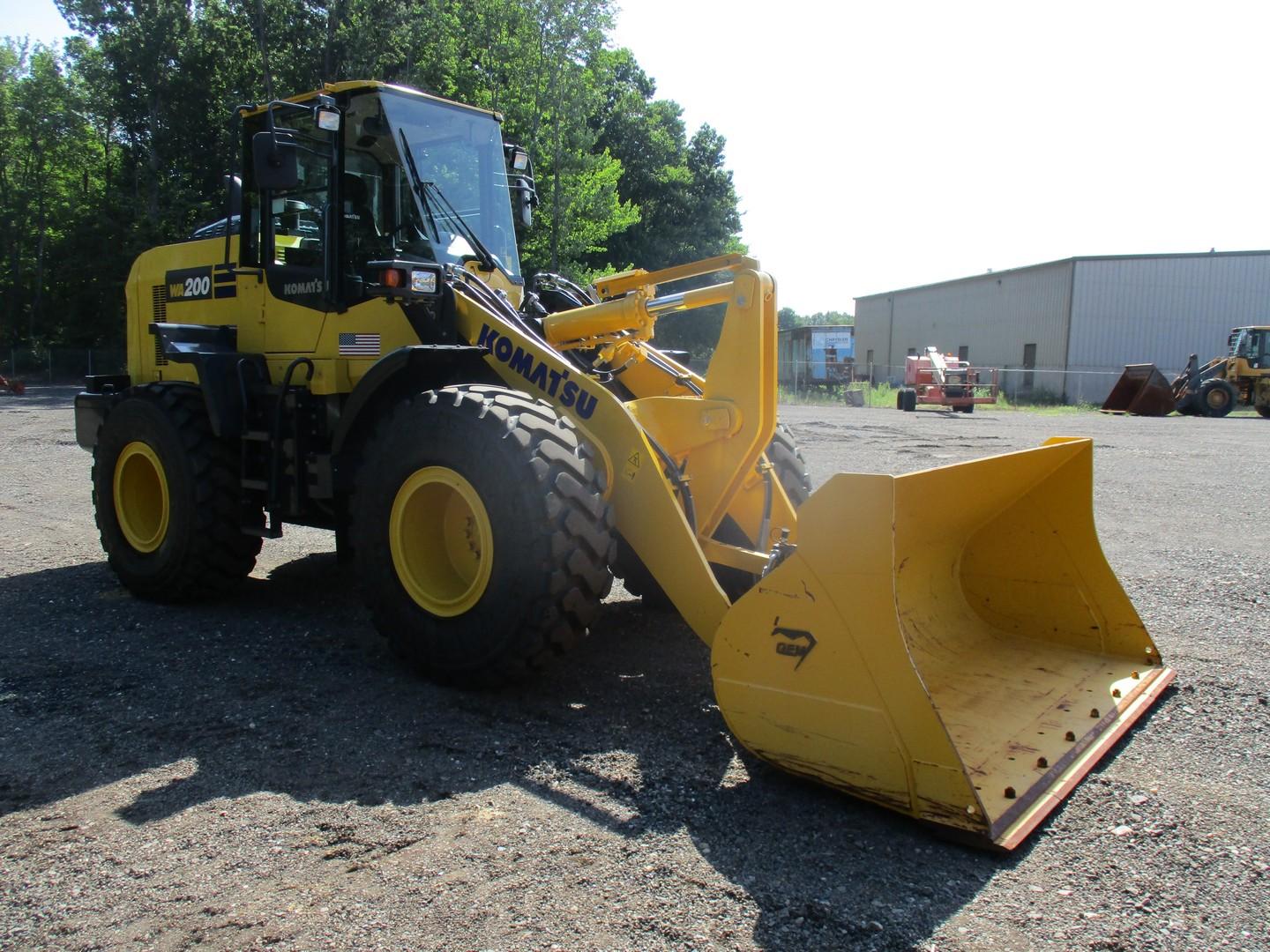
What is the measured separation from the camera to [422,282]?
16.0 ft

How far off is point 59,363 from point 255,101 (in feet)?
43.7

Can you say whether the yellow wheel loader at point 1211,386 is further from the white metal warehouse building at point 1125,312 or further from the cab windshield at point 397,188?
the cab windshield at point 397,188

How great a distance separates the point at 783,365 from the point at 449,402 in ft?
125

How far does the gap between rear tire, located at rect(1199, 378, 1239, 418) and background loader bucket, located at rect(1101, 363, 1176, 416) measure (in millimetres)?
1036

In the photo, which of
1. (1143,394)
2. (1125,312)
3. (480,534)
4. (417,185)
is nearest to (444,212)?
(417,185)

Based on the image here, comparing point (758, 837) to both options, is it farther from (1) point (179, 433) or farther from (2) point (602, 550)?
(1) point (179, 433)

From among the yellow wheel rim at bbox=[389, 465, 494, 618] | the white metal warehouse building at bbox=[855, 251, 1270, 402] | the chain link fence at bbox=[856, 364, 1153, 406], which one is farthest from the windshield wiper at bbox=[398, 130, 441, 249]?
the white metal warehouse building at bbox=[855, 251, 1270, 402]

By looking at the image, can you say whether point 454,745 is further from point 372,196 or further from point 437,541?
point 372,196

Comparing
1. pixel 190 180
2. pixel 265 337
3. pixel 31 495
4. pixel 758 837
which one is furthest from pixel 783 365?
pixel 758 837

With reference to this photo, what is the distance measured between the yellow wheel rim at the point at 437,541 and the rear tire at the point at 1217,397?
30193 mm

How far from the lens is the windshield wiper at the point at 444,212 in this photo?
5547 mm

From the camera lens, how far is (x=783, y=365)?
136 feet

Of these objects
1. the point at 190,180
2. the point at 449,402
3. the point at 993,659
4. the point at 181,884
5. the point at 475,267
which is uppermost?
the point at 190,180

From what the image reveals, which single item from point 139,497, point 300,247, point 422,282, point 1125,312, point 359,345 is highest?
point 1125,312
